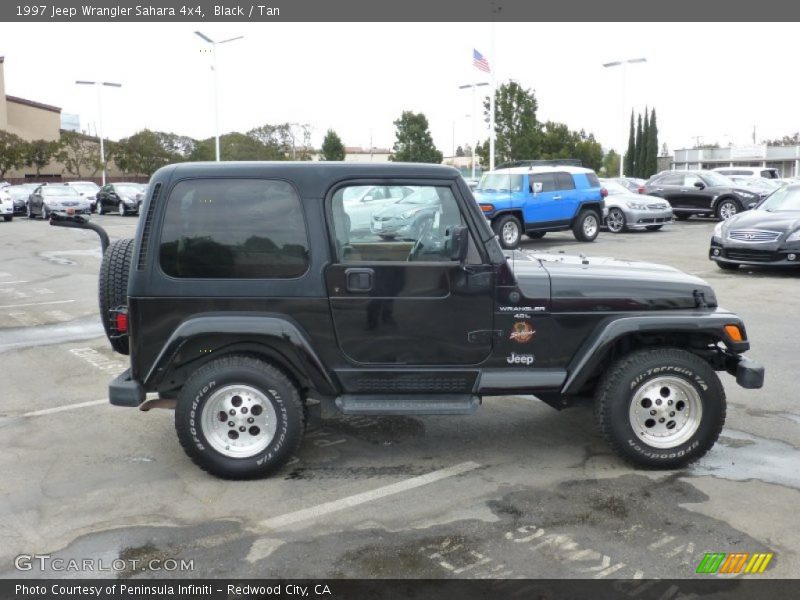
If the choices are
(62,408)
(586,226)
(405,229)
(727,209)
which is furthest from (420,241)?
(727,209)

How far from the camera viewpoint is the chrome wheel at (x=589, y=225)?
20297 millimetres

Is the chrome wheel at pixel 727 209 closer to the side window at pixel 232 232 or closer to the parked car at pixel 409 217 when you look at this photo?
the parked car at pixel 409 217

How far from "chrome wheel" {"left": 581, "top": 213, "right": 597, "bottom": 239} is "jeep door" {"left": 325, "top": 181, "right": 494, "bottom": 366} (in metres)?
15.9

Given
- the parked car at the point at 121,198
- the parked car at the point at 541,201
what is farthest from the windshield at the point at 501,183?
the parked car at the point at 121,198

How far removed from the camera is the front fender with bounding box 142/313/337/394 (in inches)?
192

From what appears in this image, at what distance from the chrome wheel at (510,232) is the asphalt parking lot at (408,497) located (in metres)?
11.8

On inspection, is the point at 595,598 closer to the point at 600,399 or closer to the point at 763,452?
the point at 600,399

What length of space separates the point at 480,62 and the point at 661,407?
89.3 ft

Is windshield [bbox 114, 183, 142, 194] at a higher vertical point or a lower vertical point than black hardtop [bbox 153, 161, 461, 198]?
higher

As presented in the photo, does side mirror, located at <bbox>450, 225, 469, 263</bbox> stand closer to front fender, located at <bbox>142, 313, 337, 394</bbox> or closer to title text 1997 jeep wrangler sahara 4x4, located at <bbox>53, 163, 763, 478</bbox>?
title text 1997 jeep wrangler sahara 4x4, located at <bbox>53, 163, 763, 478</bbox>

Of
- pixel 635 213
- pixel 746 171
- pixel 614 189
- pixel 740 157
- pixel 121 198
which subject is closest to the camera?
pixel 635 213

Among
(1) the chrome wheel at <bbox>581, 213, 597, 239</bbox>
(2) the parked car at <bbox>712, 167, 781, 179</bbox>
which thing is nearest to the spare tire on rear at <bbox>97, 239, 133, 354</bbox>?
(1) the chrome wheel at <bbox>581, 213, 597, 239</bbox>

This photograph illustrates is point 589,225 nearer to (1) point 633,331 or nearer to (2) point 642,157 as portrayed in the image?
(1) point 633,331

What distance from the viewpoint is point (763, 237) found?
13555 mm
